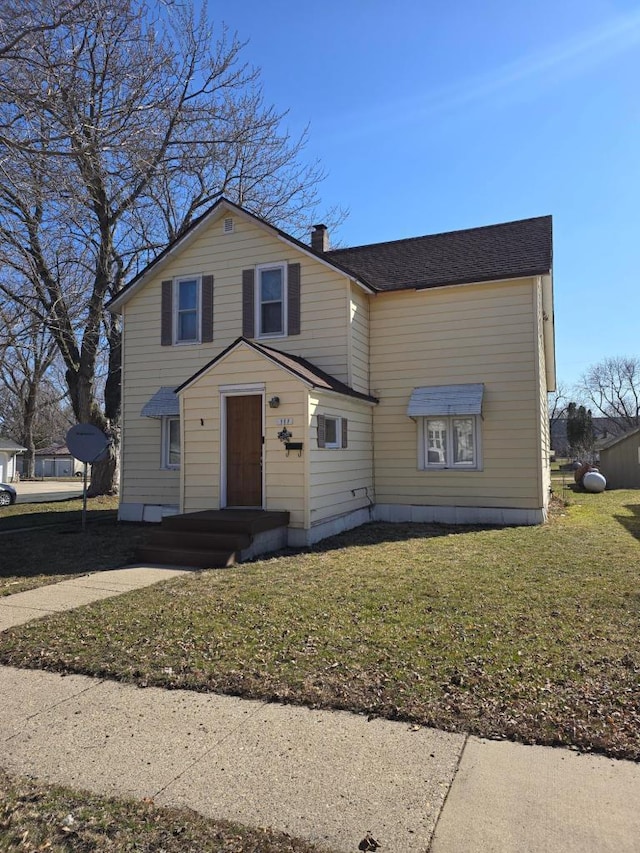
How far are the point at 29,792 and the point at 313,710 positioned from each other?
1.75 metres

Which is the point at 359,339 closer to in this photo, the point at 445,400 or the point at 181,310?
the point at 445,400

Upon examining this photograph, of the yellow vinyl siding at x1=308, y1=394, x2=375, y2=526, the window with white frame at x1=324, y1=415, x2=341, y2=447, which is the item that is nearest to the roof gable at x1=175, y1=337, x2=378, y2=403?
the yellow vinyl siding at x1=308, y1=394, x2=375, y2=526

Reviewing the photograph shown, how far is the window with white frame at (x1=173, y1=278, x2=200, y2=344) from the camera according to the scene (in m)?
14.2

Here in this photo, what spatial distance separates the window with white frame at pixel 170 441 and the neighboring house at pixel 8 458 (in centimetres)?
2687

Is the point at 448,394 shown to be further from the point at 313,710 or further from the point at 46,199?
the point at 313,710

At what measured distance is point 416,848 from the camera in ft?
8.49

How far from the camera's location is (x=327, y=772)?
10.6 ft

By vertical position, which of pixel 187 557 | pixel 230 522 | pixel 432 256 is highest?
pixel 432 256

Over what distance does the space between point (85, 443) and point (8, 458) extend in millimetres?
33543

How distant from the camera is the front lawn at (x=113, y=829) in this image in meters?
2.61

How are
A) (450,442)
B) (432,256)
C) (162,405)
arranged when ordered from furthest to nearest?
(432,256) → (162,405) → (450,442)

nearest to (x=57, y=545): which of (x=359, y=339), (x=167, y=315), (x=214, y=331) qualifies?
(x=214, y=331)

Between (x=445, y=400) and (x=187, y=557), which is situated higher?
(x=445, y=400)

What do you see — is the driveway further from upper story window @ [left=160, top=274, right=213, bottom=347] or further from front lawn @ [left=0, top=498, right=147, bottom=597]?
upper story window @ [left=160, top=274, right=213, bottom=347]
